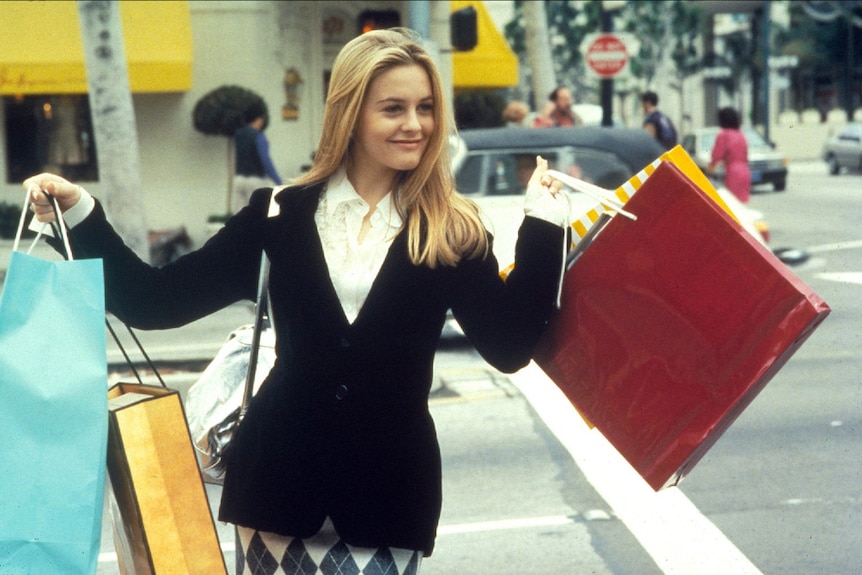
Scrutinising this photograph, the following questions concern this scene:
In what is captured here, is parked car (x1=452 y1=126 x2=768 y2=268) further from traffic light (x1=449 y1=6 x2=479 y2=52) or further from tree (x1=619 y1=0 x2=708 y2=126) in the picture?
tree (x1=619 y1=0 x2=708 y2=126)

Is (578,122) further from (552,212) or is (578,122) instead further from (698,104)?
(698,104)

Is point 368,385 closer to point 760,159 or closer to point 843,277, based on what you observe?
point 843,277

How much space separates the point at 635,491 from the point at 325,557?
3621 mm

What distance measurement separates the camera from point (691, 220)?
2.47 metres

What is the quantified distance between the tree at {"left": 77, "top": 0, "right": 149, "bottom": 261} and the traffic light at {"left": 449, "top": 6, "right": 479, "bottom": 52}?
133 inches

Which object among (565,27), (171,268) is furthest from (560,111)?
(565,27)

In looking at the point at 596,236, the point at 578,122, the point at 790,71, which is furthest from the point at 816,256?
the point at 790,71

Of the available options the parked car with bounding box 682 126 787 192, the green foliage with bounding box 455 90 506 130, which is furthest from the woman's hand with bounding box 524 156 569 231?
the parked car with bounding box 682 126 787 192

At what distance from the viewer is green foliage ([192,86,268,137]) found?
18.1 meters

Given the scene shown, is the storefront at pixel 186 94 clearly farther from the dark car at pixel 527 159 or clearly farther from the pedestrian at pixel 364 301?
the pedestrian at pixel 364 301

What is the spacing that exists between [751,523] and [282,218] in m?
3.38

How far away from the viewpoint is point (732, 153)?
610 inches

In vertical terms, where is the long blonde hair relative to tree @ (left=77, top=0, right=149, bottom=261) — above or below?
above

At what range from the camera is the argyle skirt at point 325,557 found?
Answer: 2.56m
